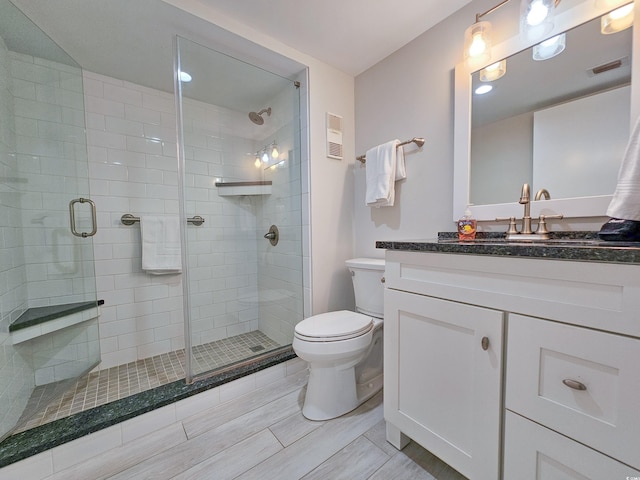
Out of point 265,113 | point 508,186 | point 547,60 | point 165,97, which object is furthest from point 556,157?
point 165,97

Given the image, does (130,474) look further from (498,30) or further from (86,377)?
(498,30)

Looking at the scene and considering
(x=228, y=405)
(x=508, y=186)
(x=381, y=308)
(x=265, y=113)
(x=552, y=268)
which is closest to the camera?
(x=552, y=268)

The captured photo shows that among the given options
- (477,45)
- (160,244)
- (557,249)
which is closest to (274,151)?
(160,244)

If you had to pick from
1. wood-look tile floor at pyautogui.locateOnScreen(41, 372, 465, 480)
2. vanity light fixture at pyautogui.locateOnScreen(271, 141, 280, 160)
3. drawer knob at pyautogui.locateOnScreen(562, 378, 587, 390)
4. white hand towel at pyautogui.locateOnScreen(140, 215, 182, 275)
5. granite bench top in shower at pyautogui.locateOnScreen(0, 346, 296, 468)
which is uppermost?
vanity light fixture at pyautogui.locateOnScreen(271, 141, 280, 160)

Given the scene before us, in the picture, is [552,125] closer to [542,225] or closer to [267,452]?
[542,225]

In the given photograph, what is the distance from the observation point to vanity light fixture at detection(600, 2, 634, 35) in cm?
91

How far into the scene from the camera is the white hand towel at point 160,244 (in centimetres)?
183

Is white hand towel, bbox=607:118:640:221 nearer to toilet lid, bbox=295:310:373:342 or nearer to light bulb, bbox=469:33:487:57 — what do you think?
light bulb, bbox=469:33:487:57

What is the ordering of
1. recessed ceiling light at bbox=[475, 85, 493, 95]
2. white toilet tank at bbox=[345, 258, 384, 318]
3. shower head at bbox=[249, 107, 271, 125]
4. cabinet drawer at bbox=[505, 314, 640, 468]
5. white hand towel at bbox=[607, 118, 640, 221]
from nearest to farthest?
cabinet drawer at bbox=[505, 314, 640, 468]
white hand towel at bbox=[607, 118, 640, 221]
recessed ceiling light at bbox=[475, 85, 493, 95]
white toilet tank at bbox=[345, 258, 384, 318]
shower head at bbox=[249, 107, 271, 125]

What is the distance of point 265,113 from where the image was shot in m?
A: 1.91

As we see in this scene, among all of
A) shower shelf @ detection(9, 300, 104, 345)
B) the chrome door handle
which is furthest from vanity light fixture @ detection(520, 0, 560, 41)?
shower shelf @ detection(9, 300, 104, 345)

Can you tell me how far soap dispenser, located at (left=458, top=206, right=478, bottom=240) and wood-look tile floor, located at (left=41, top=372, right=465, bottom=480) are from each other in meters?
0.98

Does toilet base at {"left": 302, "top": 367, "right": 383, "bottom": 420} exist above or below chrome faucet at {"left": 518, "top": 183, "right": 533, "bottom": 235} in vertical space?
below

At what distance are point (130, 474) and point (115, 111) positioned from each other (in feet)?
6.96
